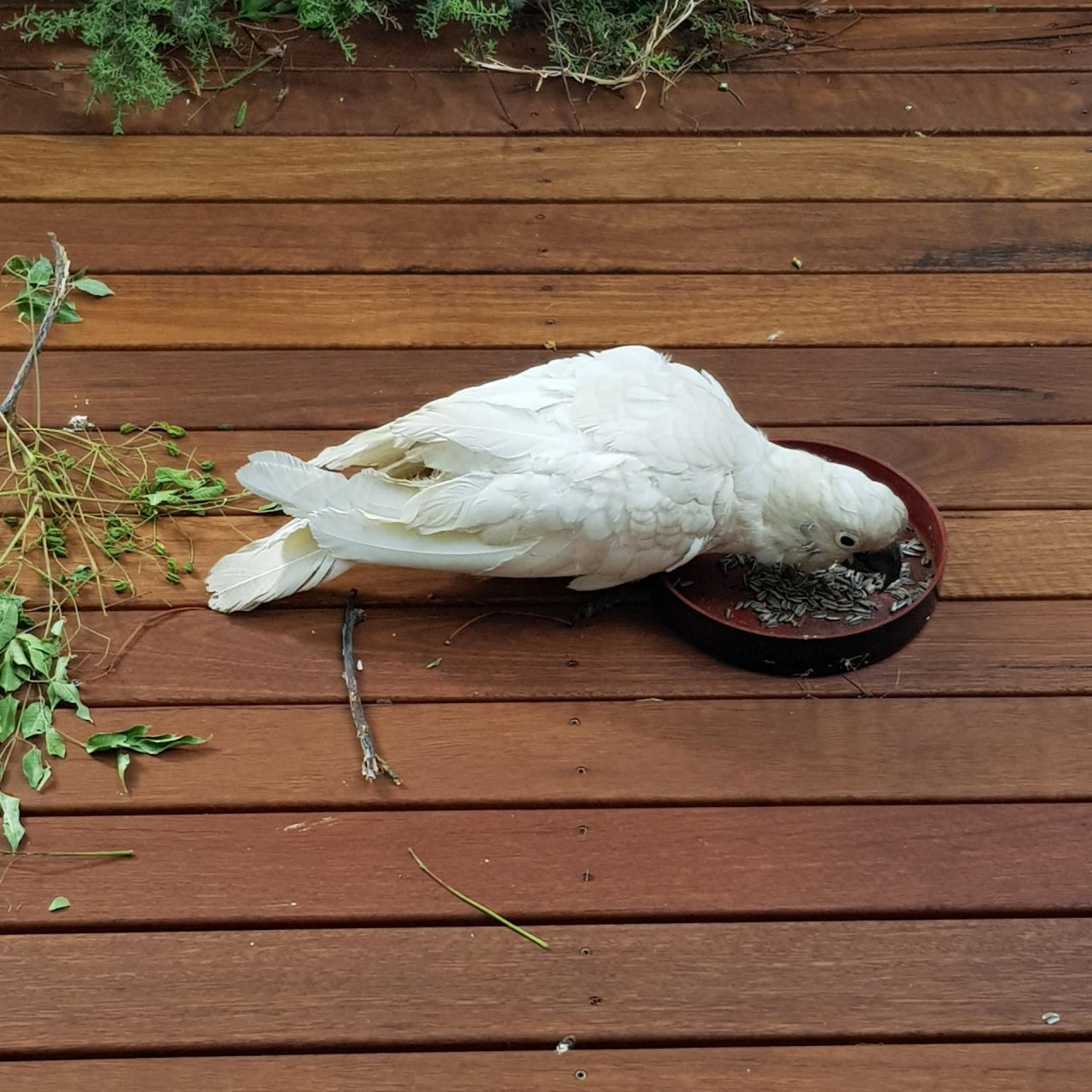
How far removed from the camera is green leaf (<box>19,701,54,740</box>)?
1727 mm

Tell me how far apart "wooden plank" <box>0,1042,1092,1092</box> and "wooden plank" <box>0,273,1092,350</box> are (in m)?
1.24

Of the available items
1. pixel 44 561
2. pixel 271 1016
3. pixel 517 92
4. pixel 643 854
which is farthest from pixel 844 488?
pixel 517 92

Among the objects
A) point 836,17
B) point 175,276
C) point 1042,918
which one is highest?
point 836,17

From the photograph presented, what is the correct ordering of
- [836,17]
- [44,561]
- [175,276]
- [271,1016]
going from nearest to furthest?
[271,1016] < [44,561] < [175,276] < [836,17]

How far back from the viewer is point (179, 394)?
2180 millimetres

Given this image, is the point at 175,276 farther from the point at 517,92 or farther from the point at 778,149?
the point at 778,149

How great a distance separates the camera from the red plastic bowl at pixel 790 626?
71.3 inches

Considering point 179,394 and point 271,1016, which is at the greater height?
point 179,394

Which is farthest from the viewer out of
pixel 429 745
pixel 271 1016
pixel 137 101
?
pixel 137 101

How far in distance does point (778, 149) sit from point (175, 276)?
1242 mm

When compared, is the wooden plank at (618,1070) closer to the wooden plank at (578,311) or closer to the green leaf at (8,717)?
the green leaf at (8,717)

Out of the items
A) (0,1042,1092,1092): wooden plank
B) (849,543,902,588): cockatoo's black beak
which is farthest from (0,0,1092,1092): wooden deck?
(849,543,902,588): cockatoo's black beak

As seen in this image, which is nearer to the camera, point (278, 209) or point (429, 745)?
point (429, 745)

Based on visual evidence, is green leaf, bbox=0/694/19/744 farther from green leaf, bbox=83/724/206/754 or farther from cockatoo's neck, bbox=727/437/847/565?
cockatoo's neck, bbox=727/437/847/565
